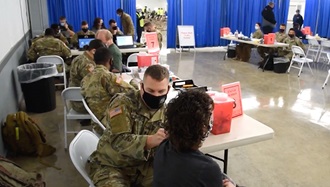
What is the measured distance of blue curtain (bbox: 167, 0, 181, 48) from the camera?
9656mm

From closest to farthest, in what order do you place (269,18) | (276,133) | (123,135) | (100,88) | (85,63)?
(123,135) → (100,88) → (85,63) → (276,133) → (269,18)

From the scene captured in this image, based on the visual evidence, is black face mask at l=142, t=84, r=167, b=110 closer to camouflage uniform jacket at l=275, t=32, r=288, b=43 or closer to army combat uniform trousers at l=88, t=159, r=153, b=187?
army combat uniform trousers at l=88, t=159, r=153, b=187

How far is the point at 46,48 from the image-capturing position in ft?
16.8

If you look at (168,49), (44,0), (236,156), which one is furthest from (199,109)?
(168,49)

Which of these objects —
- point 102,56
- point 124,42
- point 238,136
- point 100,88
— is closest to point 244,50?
point 124,42

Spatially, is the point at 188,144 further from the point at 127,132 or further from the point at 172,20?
the point at 172,20

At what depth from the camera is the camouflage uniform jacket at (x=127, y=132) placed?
5.24 ft

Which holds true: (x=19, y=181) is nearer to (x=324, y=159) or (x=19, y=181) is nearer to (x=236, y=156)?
(x=236, y=156)

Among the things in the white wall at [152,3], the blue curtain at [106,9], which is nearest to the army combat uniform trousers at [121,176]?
the blue curtain at [106,9]

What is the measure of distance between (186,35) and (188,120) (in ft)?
29.0

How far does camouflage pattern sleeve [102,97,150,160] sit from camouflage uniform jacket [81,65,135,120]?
3.18 feet

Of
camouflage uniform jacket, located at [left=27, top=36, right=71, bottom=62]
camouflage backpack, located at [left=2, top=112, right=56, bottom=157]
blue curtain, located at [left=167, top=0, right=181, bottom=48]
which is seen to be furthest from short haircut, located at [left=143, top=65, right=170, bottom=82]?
blue curtain, located at [left=167, top=0, right=181, bottom=48]

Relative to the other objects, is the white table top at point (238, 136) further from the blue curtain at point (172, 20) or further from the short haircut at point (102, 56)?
the blue curtain at point (172, 20)

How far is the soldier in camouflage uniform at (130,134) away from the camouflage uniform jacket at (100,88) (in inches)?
37.3
